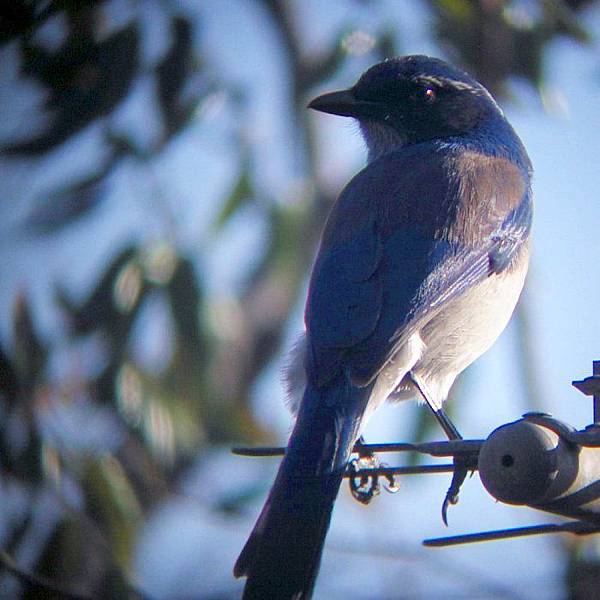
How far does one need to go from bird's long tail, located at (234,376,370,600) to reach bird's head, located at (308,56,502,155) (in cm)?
182

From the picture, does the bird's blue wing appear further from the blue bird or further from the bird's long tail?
the bird's long tail

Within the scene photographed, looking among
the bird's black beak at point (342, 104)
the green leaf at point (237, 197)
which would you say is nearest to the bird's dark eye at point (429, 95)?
the bird's black beak at point (342, 104)

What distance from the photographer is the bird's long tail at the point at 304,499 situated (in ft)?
10.5

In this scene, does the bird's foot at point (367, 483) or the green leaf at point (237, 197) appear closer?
the bird's foot at point (367, 483)

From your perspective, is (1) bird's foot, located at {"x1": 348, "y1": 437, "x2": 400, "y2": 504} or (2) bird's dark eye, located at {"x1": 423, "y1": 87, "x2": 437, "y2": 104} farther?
(2) bird's dark eye, located at {"x1": 423, "y1": 87, "x2": 437, "y2": 104}

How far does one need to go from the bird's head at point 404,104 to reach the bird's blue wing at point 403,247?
220mm

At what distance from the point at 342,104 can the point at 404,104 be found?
0.29m

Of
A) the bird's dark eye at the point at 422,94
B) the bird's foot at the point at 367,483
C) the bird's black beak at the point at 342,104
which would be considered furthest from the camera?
the bird's dark eye at the point at 422,94

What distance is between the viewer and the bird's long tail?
10.5ft

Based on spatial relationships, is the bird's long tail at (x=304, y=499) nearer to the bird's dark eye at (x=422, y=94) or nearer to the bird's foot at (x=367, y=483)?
the bird's foot at (x=367, y=483)

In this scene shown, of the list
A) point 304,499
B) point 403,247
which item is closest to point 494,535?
point 304,499

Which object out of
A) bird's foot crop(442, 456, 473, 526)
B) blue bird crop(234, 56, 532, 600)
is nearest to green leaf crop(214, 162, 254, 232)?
blue bird crop(234, 56, 532, 600)

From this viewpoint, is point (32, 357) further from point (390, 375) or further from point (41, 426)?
point (390, 375)

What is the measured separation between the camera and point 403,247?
13.6ft
